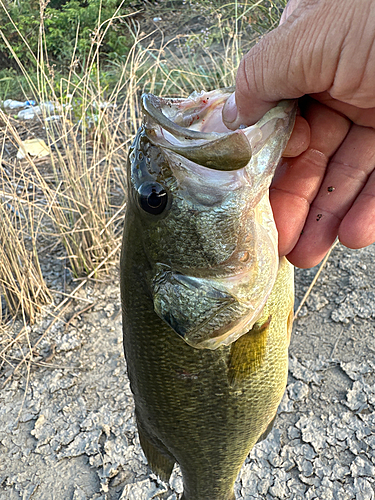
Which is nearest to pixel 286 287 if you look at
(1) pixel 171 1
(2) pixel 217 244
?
(2) pixel 217 244

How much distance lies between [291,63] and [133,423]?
2258 mm

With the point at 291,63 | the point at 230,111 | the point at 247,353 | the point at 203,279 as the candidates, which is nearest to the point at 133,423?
the point at 247,353

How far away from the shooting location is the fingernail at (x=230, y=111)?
145 centimetres

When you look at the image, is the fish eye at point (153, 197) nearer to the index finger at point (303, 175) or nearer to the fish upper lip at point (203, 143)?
the fish upper lip at point (203, 143)

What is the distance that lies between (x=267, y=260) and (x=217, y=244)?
0.59ft

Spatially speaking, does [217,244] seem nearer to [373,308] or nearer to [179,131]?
[179,131]

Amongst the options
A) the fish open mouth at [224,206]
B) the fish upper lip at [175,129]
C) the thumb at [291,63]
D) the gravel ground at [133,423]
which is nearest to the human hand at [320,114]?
the thumb at [291,63]

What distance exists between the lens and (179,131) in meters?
1.22

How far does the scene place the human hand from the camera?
1277 millimetres

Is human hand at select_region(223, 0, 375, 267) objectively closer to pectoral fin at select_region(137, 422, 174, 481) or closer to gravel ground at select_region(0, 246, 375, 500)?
pectoral fin at select_region(137, 422, 174, 481)

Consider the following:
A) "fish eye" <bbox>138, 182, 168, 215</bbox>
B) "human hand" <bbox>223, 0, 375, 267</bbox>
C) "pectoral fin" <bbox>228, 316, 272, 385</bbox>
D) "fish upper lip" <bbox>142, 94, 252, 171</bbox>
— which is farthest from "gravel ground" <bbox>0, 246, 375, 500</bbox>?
"fish upper lip" <bbox>142, 94, 252, 171</bbox>

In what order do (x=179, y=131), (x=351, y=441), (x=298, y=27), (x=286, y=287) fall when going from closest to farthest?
(x=179, y=131)
(x=298, y=27)
(x=286, y=287)
(x=351, y=441)

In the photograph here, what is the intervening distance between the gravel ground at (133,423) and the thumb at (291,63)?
194 cm

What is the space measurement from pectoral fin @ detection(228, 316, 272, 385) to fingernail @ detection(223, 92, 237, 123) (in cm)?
69
